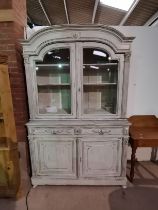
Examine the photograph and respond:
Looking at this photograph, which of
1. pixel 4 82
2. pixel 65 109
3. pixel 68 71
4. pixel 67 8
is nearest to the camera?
pixel 4 82

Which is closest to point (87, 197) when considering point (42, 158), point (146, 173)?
point (42, 158)

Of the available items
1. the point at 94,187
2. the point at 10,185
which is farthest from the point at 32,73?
the point at 94,187

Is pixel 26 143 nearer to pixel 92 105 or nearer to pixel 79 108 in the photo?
pixel 79 108

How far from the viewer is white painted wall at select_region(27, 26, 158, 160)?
2533 mm

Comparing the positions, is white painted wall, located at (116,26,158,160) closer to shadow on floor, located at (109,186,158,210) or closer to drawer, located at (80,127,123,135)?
drawer, located at (80,127,123,135)

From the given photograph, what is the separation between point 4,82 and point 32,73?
1.12 ft

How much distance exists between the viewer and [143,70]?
2643mm

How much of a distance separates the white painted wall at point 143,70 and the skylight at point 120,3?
701 millimetres

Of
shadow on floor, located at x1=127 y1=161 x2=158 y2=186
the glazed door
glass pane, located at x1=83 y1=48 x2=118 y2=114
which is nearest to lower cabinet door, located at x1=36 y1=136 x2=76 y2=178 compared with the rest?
the glazed door

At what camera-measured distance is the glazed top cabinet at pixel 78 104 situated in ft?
6.59

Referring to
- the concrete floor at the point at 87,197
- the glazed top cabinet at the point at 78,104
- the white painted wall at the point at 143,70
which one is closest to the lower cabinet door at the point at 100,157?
the glazed top cabinet at the point at 78,104

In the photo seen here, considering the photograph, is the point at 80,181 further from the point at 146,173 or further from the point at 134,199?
the point at 146,173

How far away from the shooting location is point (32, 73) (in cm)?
209

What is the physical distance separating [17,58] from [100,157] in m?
1.65
